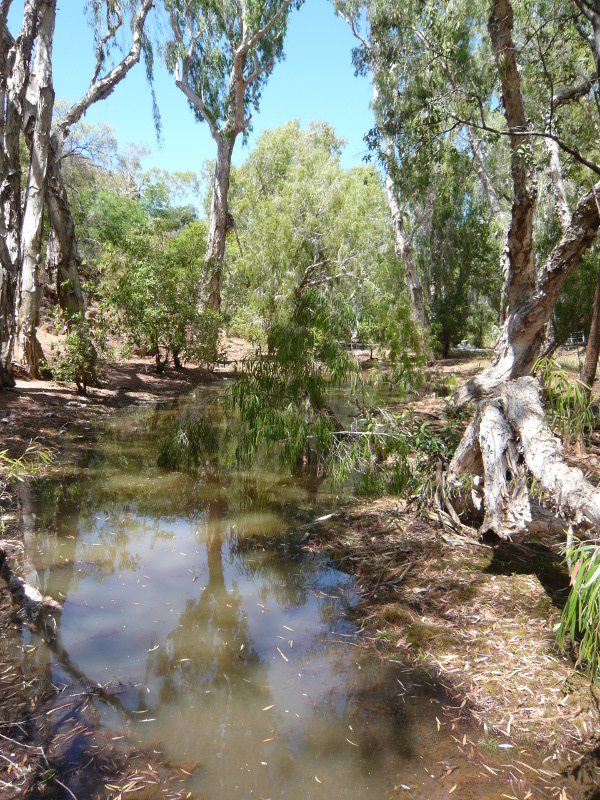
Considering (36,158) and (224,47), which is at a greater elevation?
(224,47)

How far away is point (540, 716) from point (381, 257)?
20374mm

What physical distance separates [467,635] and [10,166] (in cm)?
971

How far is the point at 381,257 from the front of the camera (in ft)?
71.5

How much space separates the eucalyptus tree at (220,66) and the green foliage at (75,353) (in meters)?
5.79

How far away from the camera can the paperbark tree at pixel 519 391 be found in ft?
10.6

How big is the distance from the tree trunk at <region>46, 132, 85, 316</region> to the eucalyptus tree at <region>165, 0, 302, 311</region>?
521 cm

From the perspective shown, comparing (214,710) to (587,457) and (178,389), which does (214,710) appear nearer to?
(587,457)

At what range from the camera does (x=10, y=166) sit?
9.28 meters

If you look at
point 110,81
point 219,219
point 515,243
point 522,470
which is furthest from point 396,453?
point 219,219

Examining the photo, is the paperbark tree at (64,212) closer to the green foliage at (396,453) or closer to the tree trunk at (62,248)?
the tree trunk at (62,248)

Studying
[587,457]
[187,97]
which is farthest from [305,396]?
[187,97]

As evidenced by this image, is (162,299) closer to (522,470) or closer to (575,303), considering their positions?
(522,470)

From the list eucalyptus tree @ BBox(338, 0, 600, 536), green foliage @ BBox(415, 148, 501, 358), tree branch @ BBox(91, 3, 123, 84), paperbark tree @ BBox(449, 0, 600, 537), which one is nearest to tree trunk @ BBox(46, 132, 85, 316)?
tree branch @ BBox(91, 3, 123, 84)

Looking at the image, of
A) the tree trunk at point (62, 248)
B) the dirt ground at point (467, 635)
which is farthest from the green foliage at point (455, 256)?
the dirt ground at point (467, 635)
